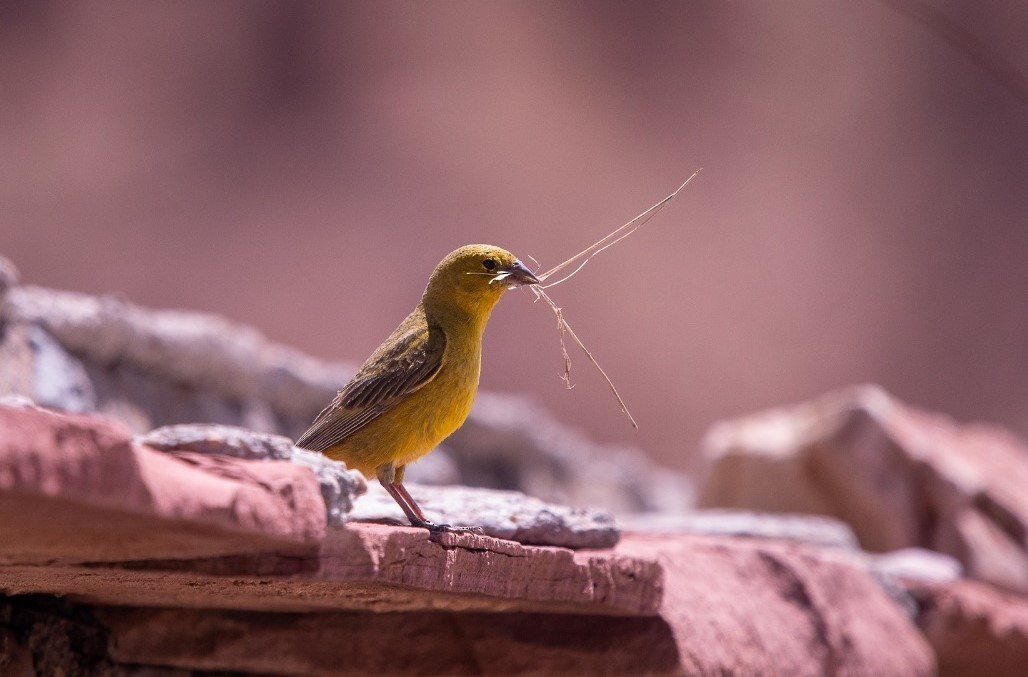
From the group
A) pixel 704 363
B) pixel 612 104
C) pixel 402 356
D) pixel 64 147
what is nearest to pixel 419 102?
pixel 612 104

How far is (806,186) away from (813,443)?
21.8ft

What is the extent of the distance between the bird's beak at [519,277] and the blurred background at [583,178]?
19.3 ft

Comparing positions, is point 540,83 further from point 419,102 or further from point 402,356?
point 402,356

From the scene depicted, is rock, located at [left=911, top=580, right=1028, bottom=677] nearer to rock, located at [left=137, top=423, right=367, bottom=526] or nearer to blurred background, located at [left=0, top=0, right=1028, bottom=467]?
rock, located at [left=137, top=423, right=367, bottom=526]

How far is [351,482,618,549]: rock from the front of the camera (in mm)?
2676

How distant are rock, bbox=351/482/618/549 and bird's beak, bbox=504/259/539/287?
1.87ft

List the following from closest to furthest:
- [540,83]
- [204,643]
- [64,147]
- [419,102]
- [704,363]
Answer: [204,643], [64,147], [419,102], [540,83], [704,363]

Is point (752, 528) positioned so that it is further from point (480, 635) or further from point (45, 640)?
point (45, 640)

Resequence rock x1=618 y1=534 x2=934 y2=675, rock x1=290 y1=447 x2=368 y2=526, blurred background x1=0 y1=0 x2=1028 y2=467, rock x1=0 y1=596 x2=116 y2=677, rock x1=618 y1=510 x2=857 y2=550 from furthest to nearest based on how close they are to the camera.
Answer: blurred background x1=0 y1=0 x2=1028 y2=467
rock x1=618 y1=510 x2=857 y2=550
rock x1=618 y1=534 x2=934 y2=675
rock x1=0 y1=596 x2=116 y2=677
rock x1=290 y1=447 x2=368 y2=526

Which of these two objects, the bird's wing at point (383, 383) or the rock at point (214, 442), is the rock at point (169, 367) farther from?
the rock at point (214, 442)

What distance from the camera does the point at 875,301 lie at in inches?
496

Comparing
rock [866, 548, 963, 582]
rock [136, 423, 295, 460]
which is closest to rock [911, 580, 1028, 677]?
rock [866, 548, 963, 582]

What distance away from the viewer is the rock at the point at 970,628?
187 inches

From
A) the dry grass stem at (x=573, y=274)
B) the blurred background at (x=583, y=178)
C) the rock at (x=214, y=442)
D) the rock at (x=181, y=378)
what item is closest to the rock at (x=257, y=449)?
the rock at (x=214, y=442)
